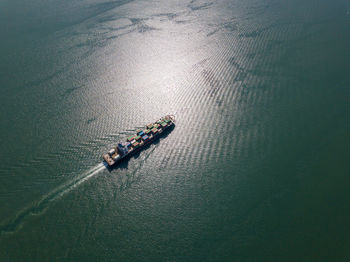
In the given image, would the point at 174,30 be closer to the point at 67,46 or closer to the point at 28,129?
the point at 67,46

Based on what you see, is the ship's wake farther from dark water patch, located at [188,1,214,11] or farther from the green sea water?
dark water patch, located at [188,1,214,11]

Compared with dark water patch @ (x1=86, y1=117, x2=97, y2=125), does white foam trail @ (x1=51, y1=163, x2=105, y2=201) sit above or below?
below

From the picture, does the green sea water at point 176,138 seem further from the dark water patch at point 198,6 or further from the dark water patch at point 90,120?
the dark water patch at point 198,6

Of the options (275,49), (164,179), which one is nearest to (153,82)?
(164,179)

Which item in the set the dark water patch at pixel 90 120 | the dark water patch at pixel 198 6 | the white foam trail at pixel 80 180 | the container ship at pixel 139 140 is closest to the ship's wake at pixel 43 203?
the white foam trail at pixel 80 180

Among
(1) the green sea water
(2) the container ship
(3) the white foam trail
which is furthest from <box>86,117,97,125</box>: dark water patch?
(3) the white foam trail
